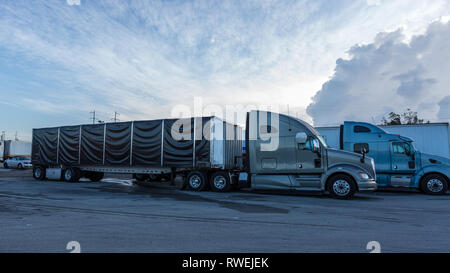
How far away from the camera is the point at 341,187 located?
32.8 ft

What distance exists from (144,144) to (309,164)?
307 inches

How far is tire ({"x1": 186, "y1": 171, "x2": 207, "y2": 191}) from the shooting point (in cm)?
1221

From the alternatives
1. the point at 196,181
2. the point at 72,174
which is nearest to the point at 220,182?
the point at 196,181

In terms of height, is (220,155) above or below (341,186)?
above

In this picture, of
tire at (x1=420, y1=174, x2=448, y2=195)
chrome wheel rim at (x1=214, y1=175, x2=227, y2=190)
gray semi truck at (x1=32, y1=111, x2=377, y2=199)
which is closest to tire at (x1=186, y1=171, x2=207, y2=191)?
gray semi truck at (x1=32, y1=111, x2=377, y2=199)

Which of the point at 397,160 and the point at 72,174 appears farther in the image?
the point at 72,174

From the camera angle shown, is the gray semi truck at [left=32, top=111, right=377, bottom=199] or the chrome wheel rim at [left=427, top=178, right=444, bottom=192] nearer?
the gray semi truck at [left=32, top=111, right=377, bottom=199]

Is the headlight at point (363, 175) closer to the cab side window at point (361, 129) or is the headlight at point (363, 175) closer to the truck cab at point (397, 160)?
the truck cab at point (397, 160)

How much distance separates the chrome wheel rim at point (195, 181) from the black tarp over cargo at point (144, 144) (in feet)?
1.73

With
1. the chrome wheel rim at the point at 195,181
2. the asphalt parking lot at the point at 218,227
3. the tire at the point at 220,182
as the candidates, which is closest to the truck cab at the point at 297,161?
the tire at the point at 220,182

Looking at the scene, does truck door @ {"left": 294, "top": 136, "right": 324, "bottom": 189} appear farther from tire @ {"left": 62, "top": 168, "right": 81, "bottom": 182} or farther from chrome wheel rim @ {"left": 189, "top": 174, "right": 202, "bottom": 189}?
tire @ {"left": 62, "top": 168, "right": 81, "bottom": 182}

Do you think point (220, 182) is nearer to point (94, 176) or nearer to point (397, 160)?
point (397, 160)

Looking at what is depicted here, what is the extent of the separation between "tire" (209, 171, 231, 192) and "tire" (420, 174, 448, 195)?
26.8ft

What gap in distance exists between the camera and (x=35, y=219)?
19.8 ft
